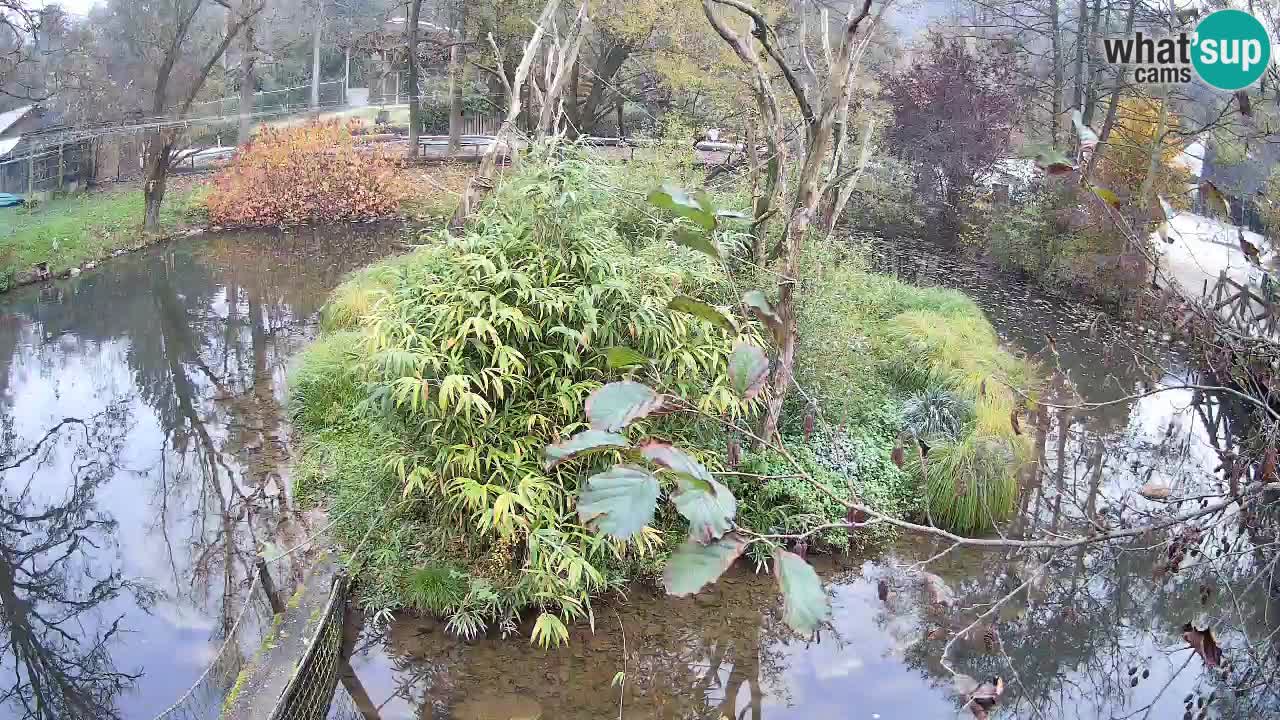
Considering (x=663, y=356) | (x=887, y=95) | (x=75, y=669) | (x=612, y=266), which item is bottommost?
(x=75, y=669)

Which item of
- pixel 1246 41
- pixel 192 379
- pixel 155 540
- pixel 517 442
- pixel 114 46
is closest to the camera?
pixel 1246 41

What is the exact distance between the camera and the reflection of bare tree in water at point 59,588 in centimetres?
462

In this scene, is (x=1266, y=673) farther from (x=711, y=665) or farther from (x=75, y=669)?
(x=75, y=669)

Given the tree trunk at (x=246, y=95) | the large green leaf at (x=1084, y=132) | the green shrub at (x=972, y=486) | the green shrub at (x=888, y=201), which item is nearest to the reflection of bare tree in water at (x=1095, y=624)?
the green shrub at (x=972, y=486)

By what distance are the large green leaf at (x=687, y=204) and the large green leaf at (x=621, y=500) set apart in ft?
0.94

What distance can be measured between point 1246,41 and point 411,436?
403 cm

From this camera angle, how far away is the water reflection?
16.0ft

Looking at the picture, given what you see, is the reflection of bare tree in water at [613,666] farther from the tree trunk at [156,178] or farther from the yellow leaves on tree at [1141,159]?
the tree trunk at [156,178]

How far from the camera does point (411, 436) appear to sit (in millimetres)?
4910

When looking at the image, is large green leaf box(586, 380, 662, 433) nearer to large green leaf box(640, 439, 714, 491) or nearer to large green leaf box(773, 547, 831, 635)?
large green leaf box(640, 439, 714, 491)

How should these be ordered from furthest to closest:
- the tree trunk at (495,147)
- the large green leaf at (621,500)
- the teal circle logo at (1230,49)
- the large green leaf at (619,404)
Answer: the tree trunk at (495,147), the teal circle logo at (1230,49), the large green leaf at (619,404), the large green leaf at (621,500)

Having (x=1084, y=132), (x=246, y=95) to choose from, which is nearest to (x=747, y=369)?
(x=1084, y=132)

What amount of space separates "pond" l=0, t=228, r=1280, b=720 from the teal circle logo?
49.2 inches

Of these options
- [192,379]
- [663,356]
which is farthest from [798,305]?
[192,379]
